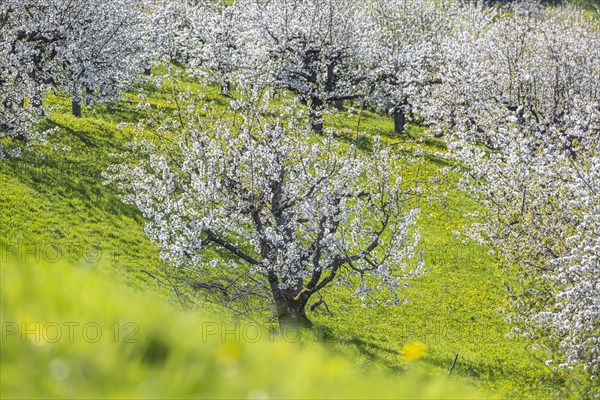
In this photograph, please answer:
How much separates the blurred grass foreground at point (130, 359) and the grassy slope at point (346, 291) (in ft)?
33.8

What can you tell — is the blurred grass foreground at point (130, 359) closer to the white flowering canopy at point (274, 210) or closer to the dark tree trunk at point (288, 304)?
the white flowering canopy at point (274, 210)

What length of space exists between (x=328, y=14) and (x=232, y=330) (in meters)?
33.2

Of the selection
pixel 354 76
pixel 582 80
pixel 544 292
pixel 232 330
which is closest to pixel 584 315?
pixel 544 292

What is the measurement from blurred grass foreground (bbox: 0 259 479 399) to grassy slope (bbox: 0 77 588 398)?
Answer: 10308 millimetres

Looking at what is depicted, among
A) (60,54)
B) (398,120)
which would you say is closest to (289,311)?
(60,54)

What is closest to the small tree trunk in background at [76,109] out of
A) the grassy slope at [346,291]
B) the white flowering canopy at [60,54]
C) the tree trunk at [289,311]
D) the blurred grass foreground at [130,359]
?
the white flowering canopy at [60,54]

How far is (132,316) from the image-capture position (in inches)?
147

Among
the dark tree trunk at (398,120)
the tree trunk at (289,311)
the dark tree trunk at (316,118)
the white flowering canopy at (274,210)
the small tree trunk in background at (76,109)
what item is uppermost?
the dark tree trunk at (398,120)

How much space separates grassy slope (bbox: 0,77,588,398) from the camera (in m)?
15.8

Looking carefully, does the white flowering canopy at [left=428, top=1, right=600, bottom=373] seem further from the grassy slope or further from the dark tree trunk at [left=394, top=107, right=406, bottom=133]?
the dark tree trunk at [left=394, top=107, right=406, bottom=133]

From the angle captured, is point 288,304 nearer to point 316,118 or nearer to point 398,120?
point 316,118

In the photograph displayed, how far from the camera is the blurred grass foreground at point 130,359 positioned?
3.06 m

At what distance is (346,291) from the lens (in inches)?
768

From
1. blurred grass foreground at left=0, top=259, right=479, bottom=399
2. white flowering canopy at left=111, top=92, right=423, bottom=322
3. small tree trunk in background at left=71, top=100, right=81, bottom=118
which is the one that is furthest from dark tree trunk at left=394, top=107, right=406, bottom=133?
blurred grass foreground at left=0, top=259, right=479, bottom=399
